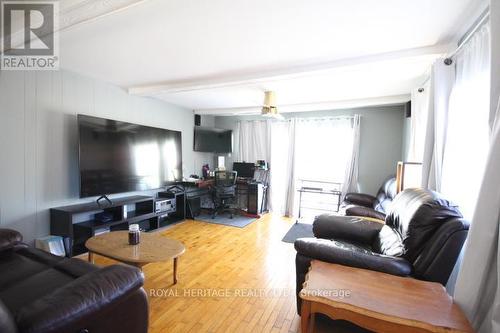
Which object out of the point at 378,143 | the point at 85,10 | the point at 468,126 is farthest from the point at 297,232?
the point at 85,10

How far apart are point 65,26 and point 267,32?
1465 millimetres

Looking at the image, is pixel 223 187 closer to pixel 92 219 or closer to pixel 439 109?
pixel 92 219

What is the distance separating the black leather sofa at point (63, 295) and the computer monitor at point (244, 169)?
148 inches

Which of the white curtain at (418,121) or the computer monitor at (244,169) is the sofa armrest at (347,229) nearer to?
the white curtain at (418,121)

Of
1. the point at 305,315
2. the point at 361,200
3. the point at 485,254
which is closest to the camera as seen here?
the point at 485,254

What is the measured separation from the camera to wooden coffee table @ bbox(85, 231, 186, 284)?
1898 mm

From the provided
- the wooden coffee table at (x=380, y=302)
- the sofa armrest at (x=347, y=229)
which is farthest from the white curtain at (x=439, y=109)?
the wooden coffee table at (x=380, y=302)

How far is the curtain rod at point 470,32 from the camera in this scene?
4.85 ft

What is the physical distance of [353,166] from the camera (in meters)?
4.38

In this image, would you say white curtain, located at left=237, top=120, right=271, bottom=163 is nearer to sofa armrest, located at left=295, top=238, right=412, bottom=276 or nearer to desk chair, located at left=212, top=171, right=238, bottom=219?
desk chair, located at left=212, top=171, right=238, bottom=219

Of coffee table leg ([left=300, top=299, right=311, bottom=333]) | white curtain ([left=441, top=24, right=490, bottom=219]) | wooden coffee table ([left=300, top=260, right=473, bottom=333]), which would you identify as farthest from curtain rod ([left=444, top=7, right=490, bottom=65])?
coffee table leg ([left=300, top=299, right=311, bottom=333])

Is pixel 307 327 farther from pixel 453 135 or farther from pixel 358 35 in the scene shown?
pixel 358 35

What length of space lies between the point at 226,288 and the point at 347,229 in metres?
1.29

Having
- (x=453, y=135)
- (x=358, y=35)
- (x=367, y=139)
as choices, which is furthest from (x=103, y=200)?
(x=367, y=139)
